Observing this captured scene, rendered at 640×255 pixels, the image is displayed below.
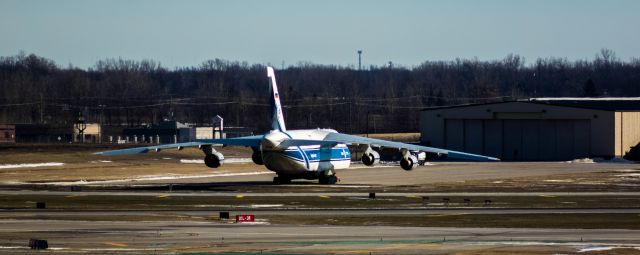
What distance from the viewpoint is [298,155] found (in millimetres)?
75625

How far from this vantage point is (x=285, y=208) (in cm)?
5734

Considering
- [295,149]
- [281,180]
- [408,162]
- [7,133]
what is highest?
[7,133]

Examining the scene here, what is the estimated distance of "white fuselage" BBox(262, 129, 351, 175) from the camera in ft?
244

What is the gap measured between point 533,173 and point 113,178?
111 ft

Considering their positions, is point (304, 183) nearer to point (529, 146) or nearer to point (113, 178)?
point (113, 178)

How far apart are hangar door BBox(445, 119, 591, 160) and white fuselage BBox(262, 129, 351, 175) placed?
48.9 m

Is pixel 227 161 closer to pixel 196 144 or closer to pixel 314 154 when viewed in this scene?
pixel 314 154

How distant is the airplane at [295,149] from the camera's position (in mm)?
72562

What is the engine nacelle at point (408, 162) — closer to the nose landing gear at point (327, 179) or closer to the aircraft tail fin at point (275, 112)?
the nose landing gear at point (327, 179)

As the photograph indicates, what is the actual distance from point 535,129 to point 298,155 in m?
55.7

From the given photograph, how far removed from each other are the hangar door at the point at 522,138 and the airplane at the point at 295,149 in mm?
48507

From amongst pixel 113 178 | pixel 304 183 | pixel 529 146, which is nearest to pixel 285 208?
pixel 304 183

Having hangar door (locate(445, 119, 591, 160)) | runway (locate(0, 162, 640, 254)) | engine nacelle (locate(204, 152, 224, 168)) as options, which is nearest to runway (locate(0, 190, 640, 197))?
runway (locate(0, 162, 640, 254))

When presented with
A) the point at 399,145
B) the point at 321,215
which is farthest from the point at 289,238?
the point at 399,145
